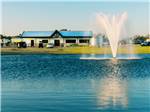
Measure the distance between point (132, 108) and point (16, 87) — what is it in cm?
740

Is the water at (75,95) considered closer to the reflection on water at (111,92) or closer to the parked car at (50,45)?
the reflection on water at (111,92)

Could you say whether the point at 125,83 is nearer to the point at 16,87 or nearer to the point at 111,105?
the point at 16,87

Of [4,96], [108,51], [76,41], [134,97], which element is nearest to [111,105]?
[134,97]

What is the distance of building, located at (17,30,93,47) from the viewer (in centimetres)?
7612

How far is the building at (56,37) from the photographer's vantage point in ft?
250

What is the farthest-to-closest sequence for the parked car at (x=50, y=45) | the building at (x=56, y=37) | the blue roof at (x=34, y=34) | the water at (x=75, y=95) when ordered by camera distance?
the blue roof at (x=34, y=34)
the parked car at (x=50, y=45)
the building at (x=56, y=37)
the water at (x=75, y=95)

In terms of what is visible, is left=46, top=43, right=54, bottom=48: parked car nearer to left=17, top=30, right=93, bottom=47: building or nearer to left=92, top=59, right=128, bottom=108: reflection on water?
left=17, top=30, right=93, bottom=47: building

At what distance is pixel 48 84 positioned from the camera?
2375cm

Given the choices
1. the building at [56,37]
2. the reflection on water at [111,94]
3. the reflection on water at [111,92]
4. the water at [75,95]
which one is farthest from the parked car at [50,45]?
the reflection on water at [111,94]

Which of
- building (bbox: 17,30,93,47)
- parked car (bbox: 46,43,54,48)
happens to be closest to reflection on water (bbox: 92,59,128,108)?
building (bbox: 17,30,93,47)

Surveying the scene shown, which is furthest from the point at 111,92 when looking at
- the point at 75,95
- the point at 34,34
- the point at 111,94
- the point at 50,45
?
the point at 50,45

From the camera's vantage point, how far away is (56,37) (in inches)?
3083

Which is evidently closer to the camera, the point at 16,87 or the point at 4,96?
the point at 4,96

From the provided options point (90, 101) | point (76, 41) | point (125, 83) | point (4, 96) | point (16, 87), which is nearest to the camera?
point (90, 101)
